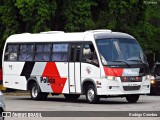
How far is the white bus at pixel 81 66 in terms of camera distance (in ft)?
83.7

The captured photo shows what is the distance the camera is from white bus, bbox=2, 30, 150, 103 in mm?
25516

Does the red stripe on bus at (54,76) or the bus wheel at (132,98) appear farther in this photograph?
the red stripe on bus at (54,76)

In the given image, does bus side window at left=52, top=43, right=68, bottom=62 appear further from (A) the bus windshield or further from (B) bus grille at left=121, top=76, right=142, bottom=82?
(B) bus grille at left=121, top=76, right=142, bottom=82

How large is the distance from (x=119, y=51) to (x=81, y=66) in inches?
70.6

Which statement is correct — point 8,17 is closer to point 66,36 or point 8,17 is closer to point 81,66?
point 66,36

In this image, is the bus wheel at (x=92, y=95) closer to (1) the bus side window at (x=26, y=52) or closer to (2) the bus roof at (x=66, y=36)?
(2) the bus roof at (x=66, y=36)

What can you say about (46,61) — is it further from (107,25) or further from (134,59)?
(107,25)

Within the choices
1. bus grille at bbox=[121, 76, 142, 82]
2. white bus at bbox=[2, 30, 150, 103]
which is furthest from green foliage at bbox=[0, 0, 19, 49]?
bus grille at bbox=[121, 76, 142, 82]

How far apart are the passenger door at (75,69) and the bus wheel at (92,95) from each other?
0.53 metres

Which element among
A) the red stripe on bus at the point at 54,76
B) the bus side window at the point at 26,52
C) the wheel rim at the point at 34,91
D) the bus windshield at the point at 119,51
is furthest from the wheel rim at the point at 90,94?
the bus side window at the point at 26,52

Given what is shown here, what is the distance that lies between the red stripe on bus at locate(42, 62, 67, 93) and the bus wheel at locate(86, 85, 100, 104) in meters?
1.66

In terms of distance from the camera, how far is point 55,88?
2808 centimetres

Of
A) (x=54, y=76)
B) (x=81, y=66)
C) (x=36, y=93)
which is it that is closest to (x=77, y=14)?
(x=36, y=93)

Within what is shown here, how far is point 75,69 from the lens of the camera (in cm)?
2688
